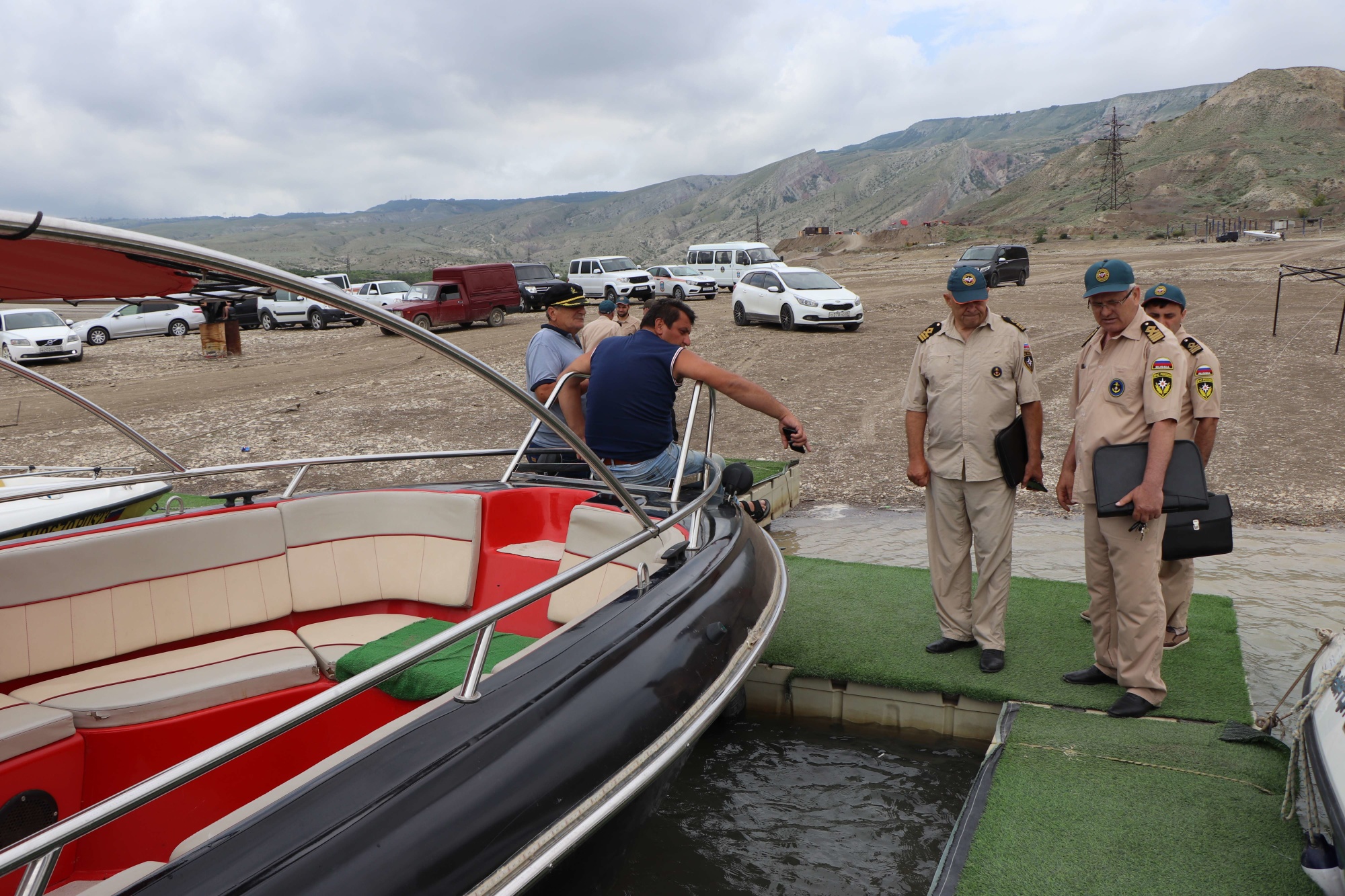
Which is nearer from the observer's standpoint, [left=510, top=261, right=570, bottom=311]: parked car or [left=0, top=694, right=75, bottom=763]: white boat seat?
[left=0, top=694, right=75, bottom=763]: white boat seat

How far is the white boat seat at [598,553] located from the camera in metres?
3.61

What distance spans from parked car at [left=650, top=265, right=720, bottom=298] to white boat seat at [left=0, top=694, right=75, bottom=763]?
23334 mm

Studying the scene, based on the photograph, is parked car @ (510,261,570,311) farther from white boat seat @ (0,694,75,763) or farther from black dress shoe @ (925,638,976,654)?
white boat seat @ (0,694,75,763)

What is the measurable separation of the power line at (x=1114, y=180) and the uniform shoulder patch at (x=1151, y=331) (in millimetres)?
70119

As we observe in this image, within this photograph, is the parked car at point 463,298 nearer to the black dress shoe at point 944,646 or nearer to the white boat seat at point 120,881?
the black dress shoe at point 944,646

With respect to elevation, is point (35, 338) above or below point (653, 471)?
below

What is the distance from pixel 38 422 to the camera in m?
13.6

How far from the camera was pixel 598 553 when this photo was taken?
3705mm

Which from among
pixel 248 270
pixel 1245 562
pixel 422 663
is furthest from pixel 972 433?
pixel 1245 562

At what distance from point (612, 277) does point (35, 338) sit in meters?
13.7

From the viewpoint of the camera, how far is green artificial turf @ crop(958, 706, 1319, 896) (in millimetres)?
2605

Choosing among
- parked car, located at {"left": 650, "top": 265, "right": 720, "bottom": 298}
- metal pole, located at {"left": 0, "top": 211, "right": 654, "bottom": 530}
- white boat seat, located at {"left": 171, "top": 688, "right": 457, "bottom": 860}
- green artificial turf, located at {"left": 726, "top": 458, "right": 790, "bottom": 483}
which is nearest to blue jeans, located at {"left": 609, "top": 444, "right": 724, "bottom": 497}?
metal pole, located at {"left": 0, "top": 211, "right": 654, "bottom": 530}

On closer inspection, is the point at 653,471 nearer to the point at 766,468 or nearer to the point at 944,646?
the point at 944,646

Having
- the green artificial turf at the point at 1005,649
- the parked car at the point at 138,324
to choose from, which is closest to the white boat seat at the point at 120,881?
the green artificial turf at the point at 1005,649
